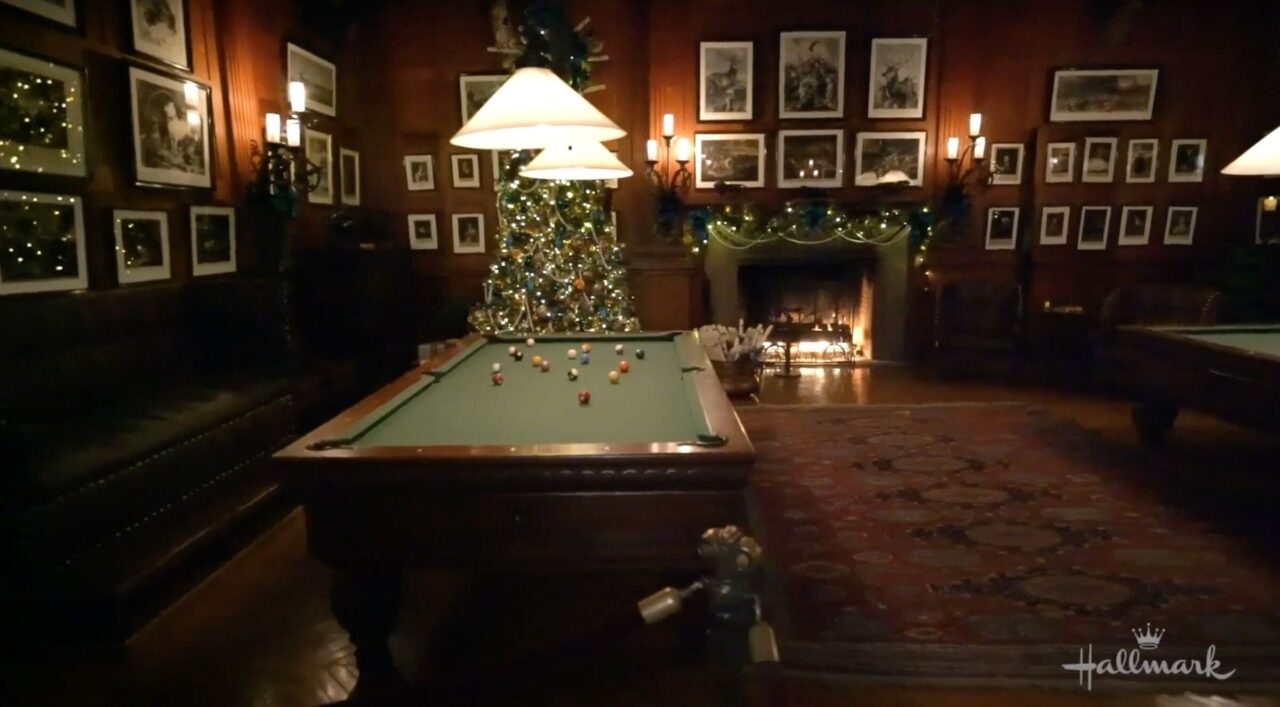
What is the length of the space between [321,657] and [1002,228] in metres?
7.06

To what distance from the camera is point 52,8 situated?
372cm

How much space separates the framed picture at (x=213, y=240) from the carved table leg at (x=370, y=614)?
135 inches

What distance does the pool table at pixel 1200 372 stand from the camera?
3.70 metres

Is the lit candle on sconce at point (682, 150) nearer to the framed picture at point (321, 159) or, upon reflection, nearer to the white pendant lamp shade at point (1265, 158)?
the framed picture at point (321, 159)

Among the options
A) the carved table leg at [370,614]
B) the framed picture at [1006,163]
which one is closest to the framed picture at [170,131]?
the carved table leg at [370,614]

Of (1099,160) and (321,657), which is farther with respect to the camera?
(1099,160)

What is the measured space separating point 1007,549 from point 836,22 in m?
5.54

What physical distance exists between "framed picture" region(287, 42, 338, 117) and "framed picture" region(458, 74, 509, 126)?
1.13 m

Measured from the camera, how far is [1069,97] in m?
7.19

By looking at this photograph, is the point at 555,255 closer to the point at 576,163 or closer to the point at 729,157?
the point at 729,157

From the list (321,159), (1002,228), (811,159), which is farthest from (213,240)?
(1002,228)

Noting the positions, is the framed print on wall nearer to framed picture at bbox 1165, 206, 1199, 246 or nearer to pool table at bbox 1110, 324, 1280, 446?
framed picture at bbox 1165, 206, 1199, 246

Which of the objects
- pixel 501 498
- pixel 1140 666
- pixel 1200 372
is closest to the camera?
pixel 501 498

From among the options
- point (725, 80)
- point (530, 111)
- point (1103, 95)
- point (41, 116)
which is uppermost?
point (725, 80)
